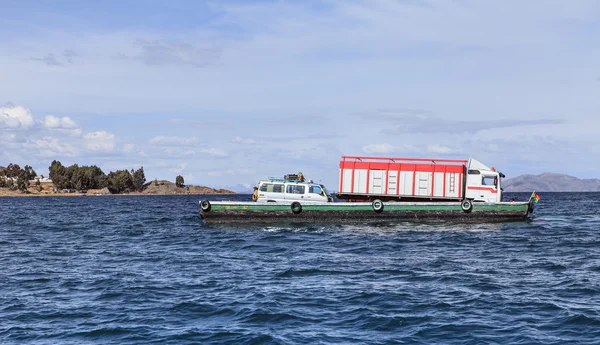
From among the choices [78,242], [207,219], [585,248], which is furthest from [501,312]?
[207,219]

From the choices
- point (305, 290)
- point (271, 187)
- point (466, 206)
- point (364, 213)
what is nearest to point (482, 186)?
point (466, 206)

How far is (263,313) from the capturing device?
1694 cm

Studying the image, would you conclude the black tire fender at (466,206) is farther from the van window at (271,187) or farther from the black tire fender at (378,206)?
the van window at (271,187)

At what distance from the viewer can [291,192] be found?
4494 cm

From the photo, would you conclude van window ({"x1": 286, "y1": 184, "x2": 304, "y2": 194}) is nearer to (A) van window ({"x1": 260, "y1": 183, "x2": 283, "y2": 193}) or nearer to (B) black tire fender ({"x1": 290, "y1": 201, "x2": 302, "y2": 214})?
(A) van window ({"x1": 260, "y1": 183, "x2": 283, "y2": 193})

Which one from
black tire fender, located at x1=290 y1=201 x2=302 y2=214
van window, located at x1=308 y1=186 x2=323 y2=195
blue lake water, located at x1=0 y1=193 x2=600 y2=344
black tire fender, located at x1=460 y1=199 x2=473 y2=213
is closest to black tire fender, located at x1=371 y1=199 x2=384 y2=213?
van window, located at x1=308 y1=186 x2=323 y2=195

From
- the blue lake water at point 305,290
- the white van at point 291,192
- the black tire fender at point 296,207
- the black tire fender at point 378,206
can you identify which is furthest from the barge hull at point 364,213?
the blue lake water at point 305,290

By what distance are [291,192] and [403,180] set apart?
8053 mm

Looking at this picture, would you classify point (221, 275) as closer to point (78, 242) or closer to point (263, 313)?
point (263, 313)

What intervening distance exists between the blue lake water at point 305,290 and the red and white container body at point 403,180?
8.50 metres

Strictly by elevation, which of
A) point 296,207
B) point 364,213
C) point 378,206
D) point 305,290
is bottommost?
point 305,290

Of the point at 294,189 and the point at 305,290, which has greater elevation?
the point at 294,189

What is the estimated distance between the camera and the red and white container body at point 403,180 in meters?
45.1

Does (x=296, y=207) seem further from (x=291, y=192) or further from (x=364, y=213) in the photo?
(x=364, y=213)
